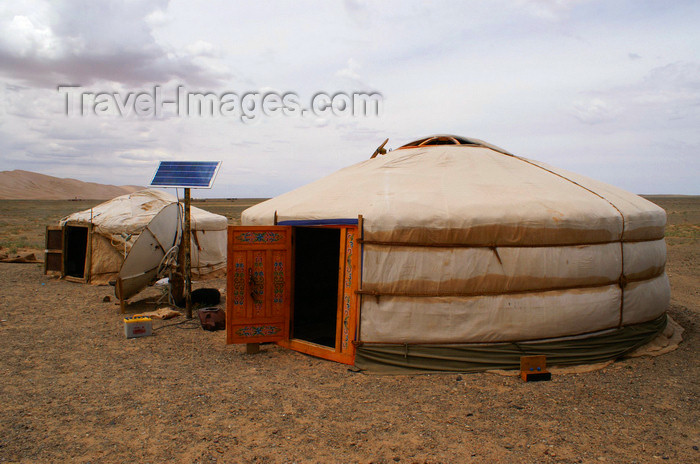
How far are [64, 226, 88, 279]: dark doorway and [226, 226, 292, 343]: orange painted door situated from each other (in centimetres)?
724

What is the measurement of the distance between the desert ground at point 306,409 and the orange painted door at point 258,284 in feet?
1.08

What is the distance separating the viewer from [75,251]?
1105 centimetres

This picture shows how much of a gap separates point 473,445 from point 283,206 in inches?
136

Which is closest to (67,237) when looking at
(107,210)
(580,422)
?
(107,210)

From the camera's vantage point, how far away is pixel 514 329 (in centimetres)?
471

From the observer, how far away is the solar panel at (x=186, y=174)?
654 centimetres

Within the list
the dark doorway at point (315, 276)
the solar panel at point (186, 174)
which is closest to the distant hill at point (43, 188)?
the solar panel at point (186, 174)

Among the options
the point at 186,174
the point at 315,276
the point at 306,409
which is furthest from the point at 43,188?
the point at 306,409

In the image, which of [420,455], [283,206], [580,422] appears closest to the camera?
[420,455]

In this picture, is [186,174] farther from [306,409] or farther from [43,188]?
[43,188]

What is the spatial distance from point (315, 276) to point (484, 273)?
3740mm

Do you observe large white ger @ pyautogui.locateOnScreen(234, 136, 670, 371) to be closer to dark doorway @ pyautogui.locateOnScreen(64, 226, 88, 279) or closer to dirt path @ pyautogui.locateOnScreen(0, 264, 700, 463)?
dirt path @ pyautogui.locateOnScreen(0, 264, 700, 463)

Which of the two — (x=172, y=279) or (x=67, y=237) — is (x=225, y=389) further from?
(x=67, y=237)

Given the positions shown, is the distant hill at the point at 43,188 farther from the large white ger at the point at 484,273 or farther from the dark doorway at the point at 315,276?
the large white ger at the point at 484,273
